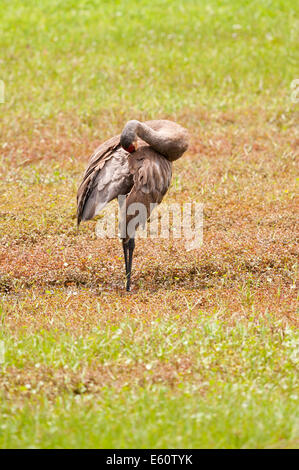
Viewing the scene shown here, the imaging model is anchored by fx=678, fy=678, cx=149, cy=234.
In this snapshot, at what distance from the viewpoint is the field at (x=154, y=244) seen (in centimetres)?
427

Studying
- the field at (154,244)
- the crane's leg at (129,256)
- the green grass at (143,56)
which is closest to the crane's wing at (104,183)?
the crane's leg at (129,256)

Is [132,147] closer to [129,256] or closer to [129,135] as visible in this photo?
[129,135]

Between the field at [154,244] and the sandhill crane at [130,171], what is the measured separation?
2.99ft

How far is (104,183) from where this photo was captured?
22.6 ft

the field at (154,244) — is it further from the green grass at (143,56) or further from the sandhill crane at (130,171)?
the sandhill crane at (130,171)

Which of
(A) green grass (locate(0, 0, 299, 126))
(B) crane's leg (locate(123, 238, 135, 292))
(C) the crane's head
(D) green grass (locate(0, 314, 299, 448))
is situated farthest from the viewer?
(A) green grass (locate(0, 0, 299, 126))

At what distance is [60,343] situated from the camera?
5.19 meters

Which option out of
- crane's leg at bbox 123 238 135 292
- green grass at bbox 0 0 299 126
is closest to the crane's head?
crane's leg at bbox 123 238 135 292

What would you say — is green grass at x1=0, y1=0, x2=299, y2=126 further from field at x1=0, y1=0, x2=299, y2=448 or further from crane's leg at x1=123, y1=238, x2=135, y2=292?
crane's leg at x1=123, y1=238, x2=135, y2=292

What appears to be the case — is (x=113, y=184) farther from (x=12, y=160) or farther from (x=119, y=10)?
(x=119, y=10)

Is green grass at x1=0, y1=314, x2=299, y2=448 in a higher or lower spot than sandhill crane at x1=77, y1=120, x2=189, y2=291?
lower

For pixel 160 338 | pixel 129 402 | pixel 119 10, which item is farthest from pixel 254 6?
pixel 129 402

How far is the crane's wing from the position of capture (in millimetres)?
6844

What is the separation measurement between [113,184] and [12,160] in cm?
472
